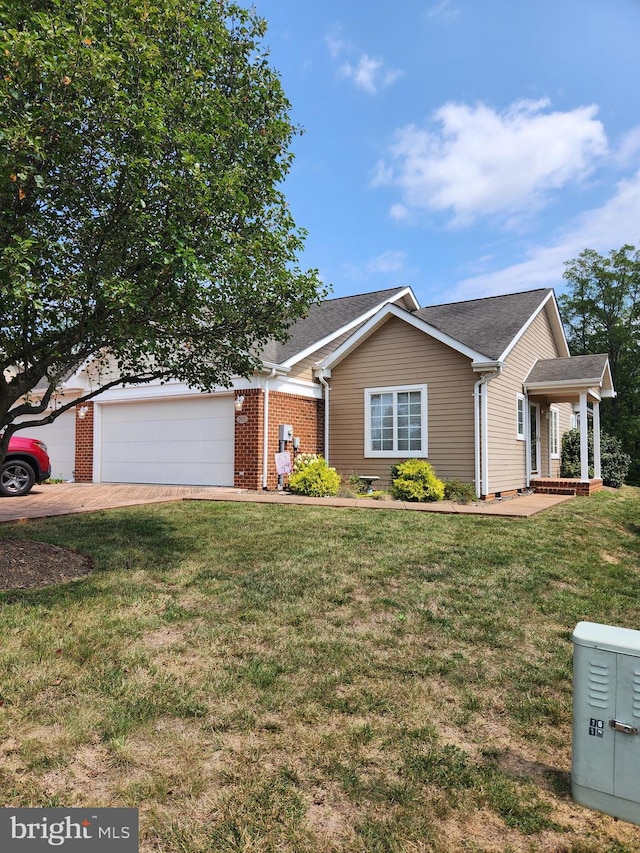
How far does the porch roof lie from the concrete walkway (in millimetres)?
2958

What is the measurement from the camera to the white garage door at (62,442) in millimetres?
16406

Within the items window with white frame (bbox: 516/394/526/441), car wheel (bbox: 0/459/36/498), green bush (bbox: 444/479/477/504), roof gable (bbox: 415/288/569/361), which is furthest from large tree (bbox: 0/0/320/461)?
window with white frame (bbox: 516/394/526/441)

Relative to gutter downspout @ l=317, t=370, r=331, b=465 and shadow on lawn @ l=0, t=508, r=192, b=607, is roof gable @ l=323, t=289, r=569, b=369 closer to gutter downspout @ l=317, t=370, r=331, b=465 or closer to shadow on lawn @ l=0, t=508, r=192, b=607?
gutter downspout @ l=317, t=370, r=331, b=465

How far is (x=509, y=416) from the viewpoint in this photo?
13227 mm

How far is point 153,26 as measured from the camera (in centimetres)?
486

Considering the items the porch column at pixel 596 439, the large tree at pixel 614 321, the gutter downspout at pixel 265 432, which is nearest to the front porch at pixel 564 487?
the porch column at pixel 596 439

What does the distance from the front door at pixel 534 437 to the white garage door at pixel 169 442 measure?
8.56 meters

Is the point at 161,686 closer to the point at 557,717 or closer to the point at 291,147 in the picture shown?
the point at 557,717

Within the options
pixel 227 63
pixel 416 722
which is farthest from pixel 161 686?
pixel 227 63

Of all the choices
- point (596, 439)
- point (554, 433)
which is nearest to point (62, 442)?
point (554, 433)

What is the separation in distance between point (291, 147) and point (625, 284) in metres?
31.5

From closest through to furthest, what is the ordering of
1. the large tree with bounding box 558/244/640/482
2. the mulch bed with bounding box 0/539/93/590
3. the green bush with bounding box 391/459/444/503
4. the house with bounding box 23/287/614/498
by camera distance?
the mulch bed with bounding box 0/539/93/590
the green bush with bounding box 391/459/444/503
the house with bounding box 23/287/614/498
the large tree with bounding box 558/244/640/482

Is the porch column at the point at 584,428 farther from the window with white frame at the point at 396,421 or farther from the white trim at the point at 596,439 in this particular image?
the window with white frame at the point at 396,421

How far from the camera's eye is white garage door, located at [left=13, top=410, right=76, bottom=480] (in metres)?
16.4
